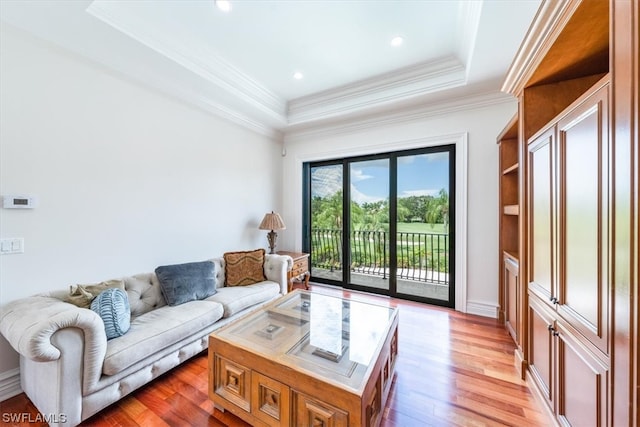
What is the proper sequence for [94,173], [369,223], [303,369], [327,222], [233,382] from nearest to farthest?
[303,369] → [233,382] → [94,173] → [369,223] → [327,222]

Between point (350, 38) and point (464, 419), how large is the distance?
127 inches

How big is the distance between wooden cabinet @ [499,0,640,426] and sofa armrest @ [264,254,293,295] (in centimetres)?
241

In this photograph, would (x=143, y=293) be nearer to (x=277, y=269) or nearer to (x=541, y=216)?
(x=277, y=269)

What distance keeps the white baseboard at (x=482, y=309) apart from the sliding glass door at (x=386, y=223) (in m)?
0.25

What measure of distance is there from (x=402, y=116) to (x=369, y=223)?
1644 mm

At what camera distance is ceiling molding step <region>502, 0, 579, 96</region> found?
4.13 feet

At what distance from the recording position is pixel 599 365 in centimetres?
108

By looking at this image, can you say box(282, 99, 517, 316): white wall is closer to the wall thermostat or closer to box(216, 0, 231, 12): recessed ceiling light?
box(216, 0, 231, 12): recessed ceiling light

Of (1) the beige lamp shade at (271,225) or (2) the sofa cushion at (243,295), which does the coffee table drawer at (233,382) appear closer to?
(2) the sofa cushion at (243,295)

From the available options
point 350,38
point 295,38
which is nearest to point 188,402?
point 295,38

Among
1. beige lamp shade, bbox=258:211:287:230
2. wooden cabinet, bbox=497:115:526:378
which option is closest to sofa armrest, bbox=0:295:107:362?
beige lamp shade, bbox=258:211:287:230

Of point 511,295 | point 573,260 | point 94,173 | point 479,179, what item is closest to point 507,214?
point 479,179

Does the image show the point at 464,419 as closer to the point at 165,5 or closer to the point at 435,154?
the point at 435,154

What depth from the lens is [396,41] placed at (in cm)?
251
